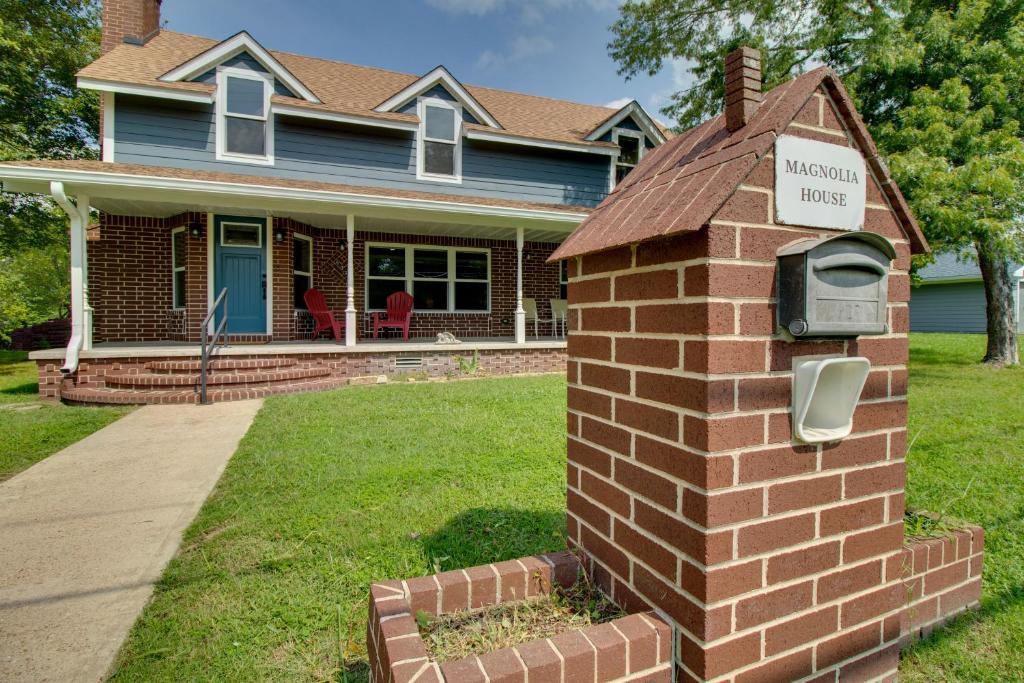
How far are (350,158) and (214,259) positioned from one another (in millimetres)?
3348

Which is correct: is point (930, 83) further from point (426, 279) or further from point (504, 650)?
point (504, 650)

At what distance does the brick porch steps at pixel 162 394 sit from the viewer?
7316mm

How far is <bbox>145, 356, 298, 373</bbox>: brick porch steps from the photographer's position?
803cm

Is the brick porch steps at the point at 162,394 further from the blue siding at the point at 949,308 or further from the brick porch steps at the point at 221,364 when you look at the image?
the blue siding at the point at 949,308

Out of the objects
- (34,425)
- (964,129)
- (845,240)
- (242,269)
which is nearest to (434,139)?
(242,269)

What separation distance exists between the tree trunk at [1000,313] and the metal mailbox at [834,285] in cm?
1225

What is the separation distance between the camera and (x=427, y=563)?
2.61 meters

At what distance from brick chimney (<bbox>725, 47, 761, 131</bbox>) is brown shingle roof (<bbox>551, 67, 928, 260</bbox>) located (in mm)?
28

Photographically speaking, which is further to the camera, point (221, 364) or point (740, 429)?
point (221, 364)

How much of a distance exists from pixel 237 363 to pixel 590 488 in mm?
7918

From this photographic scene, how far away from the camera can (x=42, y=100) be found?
615 inches

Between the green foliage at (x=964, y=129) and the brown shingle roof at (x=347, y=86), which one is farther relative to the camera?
the brown shingle roof at (x=347, y=86)

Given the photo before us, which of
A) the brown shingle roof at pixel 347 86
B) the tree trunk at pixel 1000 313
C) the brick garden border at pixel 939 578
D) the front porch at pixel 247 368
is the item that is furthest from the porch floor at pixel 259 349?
the tree trunk at pixel 1000 313

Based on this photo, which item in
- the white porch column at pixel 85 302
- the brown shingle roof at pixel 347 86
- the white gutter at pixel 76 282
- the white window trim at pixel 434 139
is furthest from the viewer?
the white window trim at pixel 434 139
